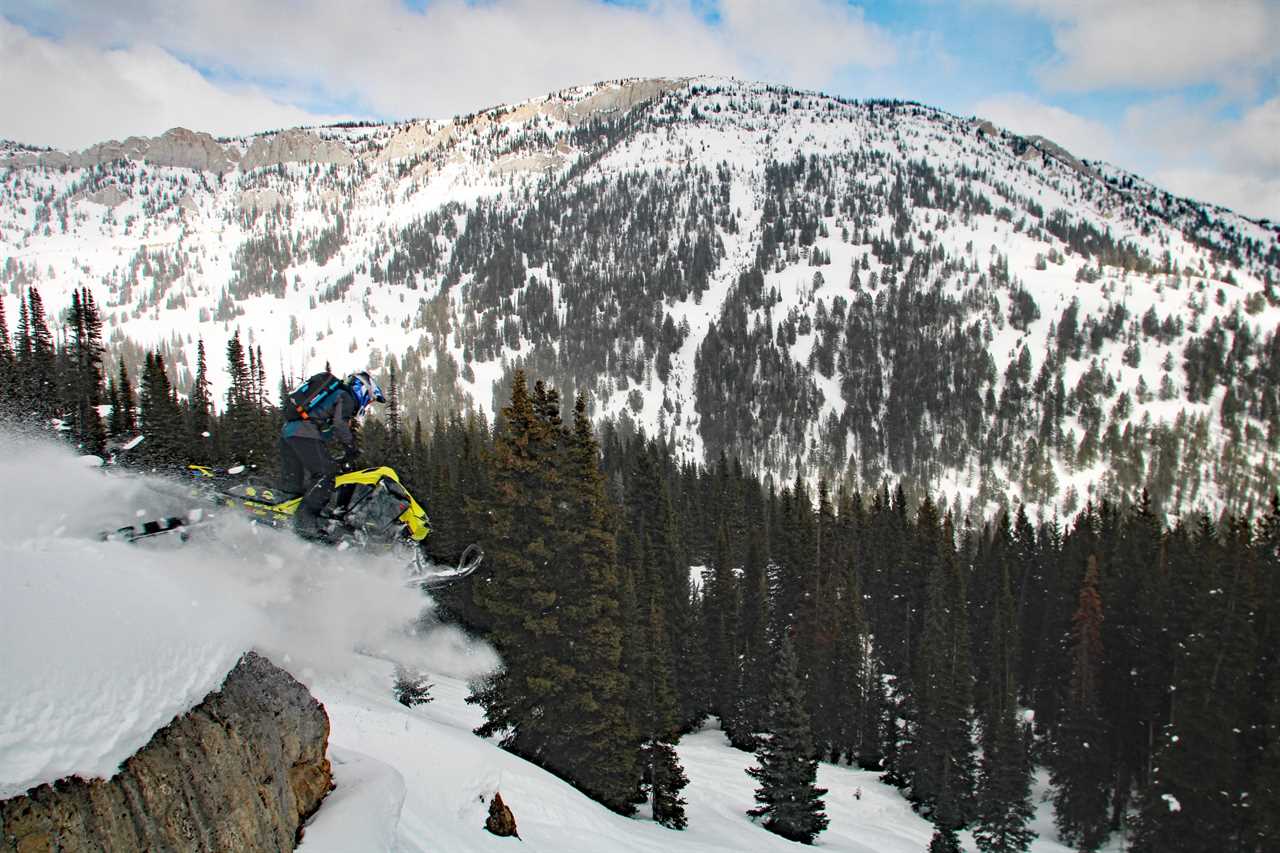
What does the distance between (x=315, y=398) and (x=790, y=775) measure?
76.9 ft

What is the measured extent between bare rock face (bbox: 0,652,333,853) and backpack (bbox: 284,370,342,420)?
350cm

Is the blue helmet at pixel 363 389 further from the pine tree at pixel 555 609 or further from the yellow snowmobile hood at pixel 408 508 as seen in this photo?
the pine tree at pixel 555 609

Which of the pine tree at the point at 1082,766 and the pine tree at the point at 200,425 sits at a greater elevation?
the pine tree at the point at 200,425

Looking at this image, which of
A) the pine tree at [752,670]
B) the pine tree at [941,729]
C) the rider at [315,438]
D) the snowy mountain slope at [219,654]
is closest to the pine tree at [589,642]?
the snowy mountain slope at [219,654]

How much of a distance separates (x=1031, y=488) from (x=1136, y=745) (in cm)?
14117

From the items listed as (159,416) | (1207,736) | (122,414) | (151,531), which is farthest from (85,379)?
(1207,736)

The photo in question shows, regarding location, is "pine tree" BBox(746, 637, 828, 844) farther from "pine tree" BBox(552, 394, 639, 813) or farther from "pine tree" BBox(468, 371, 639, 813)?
"pine tree" BBox(468, 371, 639, 813)

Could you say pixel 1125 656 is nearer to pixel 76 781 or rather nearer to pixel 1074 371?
pixel 76 781

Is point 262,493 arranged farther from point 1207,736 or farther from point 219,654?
point 1207,736

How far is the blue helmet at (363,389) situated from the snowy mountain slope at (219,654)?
2304mm

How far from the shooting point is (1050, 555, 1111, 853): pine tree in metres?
37.1

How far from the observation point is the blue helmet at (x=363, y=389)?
36.5ft

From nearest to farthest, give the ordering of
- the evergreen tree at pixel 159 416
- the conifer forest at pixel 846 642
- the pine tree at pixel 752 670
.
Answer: the conifer forest at pixel 846 642 < the pine tree at pixel 752 670 < the evergreen tree at pixel 159 416

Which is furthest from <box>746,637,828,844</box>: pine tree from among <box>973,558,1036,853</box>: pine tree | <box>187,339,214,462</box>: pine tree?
<box>187,339,214,462</box>: pine tree
